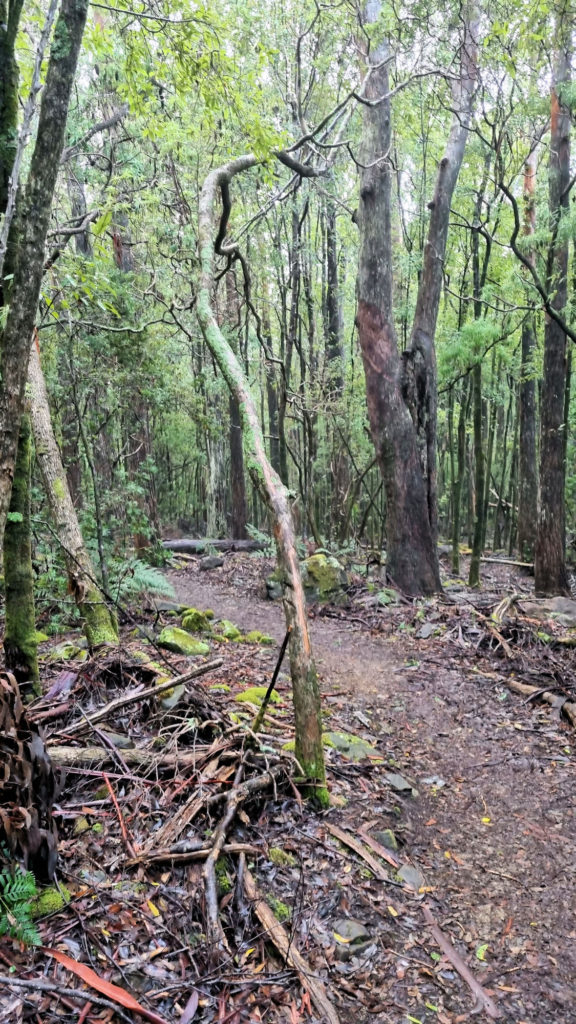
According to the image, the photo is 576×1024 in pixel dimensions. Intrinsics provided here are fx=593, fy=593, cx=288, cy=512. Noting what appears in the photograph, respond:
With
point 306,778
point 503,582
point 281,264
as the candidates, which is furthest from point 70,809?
point 281,264

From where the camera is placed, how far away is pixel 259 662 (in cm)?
652

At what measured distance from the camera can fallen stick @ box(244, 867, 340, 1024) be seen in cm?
238

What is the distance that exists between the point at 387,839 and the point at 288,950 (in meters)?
1.25

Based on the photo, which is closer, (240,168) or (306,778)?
(306,778)

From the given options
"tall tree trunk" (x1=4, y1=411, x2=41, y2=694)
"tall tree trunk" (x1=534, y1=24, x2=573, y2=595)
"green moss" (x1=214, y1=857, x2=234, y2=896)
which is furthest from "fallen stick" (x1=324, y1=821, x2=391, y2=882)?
"tall tree trunk" (x1=534, y1=24, x2=573, y2=595)

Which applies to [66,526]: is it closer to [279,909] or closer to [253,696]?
[253,696]

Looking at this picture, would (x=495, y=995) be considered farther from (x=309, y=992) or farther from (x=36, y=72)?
(x=36, y=72)

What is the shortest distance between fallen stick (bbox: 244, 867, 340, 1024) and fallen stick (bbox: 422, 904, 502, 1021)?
716 mm

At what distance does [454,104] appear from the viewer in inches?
396

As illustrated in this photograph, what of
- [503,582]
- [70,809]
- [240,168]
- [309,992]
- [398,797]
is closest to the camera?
[309,992]

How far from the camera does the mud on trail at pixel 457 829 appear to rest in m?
2.69

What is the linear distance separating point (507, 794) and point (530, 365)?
11.8 meters

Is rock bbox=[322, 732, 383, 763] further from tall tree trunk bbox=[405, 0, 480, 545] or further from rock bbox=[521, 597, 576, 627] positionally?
tall tree trunk bbox=[405, 0, 480, 545]

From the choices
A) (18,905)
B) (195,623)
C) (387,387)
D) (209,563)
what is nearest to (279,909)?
(18,905)
